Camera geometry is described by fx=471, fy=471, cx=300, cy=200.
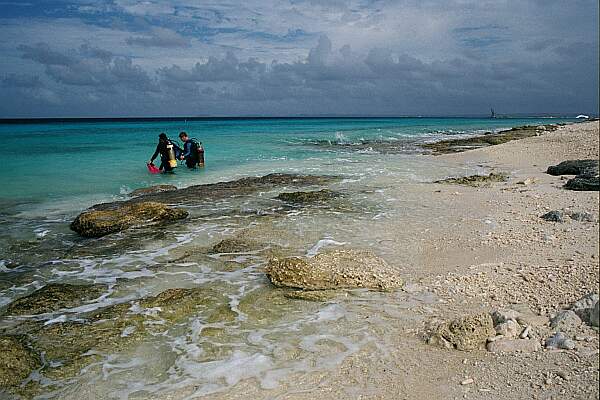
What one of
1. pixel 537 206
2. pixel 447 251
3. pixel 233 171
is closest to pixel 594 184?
pixel 537 206

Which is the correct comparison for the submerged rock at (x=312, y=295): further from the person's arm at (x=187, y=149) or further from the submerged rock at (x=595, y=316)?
the person's arm at (x=187, y=149)

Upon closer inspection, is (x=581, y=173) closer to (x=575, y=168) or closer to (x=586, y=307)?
(x=575, y=168)

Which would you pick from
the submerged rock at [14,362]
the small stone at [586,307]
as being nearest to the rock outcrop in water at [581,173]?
the small stone at [586,307]

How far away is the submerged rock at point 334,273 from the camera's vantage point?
237 inches

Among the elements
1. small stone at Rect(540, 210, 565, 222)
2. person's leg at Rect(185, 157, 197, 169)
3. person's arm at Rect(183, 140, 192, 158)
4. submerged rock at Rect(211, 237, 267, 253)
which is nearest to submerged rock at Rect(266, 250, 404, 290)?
submerged rock at Rect(211, 237, 267, 253)

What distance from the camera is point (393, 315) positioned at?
5.23 meters

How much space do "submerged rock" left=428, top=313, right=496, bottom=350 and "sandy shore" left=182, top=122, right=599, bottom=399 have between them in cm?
8

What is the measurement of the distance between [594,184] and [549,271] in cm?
626

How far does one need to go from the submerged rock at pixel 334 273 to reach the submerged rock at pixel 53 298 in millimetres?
2452

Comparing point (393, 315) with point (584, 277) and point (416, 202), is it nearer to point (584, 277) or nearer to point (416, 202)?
point (584, 277)

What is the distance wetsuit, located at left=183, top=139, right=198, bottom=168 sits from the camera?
20.3 metres

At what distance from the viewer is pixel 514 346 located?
415 centimetres

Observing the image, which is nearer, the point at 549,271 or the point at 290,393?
the point at 290,393

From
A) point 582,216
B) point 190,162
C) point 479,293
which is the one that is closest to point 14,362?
point 479,293
